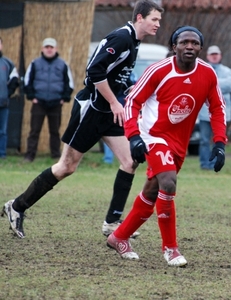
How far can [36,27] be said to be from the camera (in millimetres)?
17469

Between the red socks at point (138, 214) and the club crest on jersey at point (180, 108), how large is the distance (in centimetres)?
67

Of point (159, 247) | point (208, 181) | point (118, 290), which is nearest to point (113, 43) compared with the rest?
point (159, 247)

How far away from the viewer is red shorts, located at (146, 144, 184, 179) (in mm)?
6562

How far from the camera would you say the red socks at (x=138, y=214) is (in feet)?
22.5

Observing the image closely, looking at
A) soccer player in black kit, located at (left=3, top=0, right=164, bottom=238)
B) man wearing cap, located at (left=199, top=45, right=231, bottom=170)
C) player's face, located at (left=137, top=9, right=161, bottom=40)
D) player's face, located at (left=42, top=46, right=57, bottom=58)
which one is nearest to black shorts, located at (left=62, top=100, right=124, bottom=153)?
soccer player in black kit, located at (left=3, top=0, right=164, bottom=238)

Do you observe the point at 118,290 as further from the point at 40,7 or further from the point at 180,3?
the point at 180,3

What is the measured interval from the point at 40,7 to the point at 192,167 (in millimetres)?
4347

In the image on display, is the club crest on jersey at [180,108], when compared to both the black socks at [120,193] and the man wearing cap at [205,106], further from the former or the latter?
the man wearing cap at [205,106]

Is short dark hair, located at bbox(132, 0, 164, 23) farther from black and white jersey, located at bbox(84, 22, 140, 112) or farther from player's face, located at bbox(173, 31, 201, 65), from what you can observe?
player's face, located at bbox(173, 31, 201, 65)

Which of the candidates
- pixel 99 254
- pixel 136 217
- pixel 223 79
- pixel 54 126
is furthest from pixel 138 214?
pixel 54 126

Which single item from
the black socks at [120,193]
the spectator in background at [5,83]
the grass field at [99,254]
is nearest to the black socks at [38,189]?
the grass field at [99,254]

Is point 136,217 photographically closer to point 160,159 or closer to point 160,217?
point 160,217

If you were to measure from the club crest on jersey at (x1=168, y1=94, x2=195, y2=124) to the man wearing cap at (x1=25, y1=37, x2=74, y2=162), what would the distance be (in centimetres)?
941

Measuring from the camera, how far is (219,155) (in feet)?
21.6
